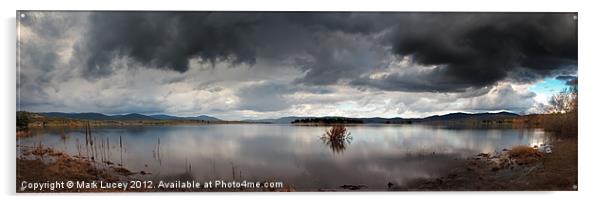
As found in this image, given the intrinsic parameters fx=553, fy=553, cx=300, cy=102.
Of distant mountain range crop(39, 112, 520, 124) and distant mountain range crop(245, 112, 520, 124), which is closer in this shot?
distant mountain range crop(39, 112, 520, 124)

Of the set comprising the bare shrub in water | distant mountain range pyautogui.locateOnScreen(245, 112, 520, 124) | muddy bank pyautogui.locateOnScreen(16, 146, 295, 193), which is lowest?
muddy bank pyautogui.locateOnScreen(16, 146, 295, 193)

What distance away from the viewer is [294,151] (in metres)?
4.19

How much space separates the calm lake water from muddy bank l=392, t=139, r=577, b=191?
0.07 meters

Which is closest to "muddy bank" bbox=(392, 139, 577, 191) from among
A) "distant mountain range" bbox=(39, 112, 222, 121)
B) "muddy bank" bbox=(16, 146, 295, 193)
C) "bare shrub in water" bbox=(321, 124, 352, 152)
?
"bare shrub in water" bbox=(321, 124, 352, 152)

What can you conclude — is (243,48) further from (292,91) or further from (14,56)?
(14,56)

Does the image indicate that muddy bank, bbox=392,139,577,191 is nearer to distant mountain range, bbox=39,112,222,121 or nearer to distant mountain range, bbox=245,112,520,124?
distant mountain range, bbox=245,112,520,124

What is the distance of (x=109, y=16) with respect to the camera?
402 centimetres

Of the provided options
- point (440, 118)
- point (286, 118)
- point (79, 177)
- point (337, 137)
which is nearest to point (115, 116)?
point (79, 177)

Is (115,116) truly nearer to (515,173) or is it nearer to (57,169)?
(57,169)

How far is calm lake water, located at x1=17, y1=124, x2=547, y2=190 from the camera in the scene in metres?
4.10

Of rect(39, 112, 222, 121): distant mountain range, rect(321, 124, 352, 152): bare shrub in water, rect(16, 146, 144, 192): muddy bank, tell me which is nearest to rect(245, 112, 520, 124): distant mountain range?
rect(321, 124, 352, 152): bare shrub in water

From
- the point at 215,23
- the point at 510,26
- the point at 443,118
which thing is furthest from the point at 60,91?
the point at 510,26

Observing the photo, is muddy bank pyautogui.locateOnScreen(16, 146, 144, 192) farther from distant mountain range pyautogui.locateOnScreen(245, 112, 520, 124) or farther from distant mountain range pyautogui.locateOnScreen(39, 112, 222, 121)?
distant mountain range pyautogui.locateOnScreen(245, 112, 520, 124)

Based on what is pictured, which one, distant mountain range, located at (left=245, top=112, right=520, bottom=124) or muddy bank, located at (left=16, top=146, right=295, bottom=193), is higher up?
distant mountain range, located at (left=245, top=112, right=520, bottom=124)
